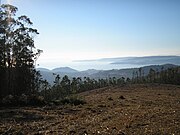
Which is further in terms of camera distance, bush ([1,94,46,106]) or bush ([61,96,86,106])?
bush ([61,96,86,106])

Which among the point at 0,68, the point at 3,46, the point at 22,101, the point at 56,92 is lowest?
the point at 56,92

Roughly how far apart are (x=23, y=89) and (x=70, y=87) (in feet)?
183

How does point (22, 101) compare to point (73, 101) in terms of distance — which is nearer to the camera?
point (22, 101)

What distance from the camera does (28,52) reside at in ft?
167

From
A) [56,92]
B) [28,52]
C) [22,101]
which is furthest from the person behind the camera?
[56,92]

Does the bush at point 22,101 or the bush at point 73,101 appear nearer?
the bush at point 22,101

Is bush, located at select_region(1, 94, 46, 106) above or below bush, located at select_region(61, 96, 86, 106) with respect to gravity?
above

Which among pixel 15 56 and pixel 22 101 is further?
pixel 15 56

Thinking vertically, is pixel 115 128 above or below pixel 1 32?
below

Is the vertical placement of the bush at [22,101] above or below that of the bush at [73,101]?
above

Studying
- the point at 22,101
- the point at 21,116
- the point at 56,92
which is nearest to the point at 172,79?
the point at 56,92

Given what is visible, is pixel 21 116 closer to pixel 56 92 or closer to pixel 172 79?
pixel 56 92

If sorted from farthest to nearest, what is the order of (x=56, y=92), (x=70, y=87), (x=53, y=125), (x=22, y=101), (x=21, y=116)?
(x=70, y=87), (x=56, y=92), (x=22, y=101), (x=21, y=116), (x=53, y=125)

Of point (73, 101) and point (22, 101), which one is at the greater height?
point (22, 101)
